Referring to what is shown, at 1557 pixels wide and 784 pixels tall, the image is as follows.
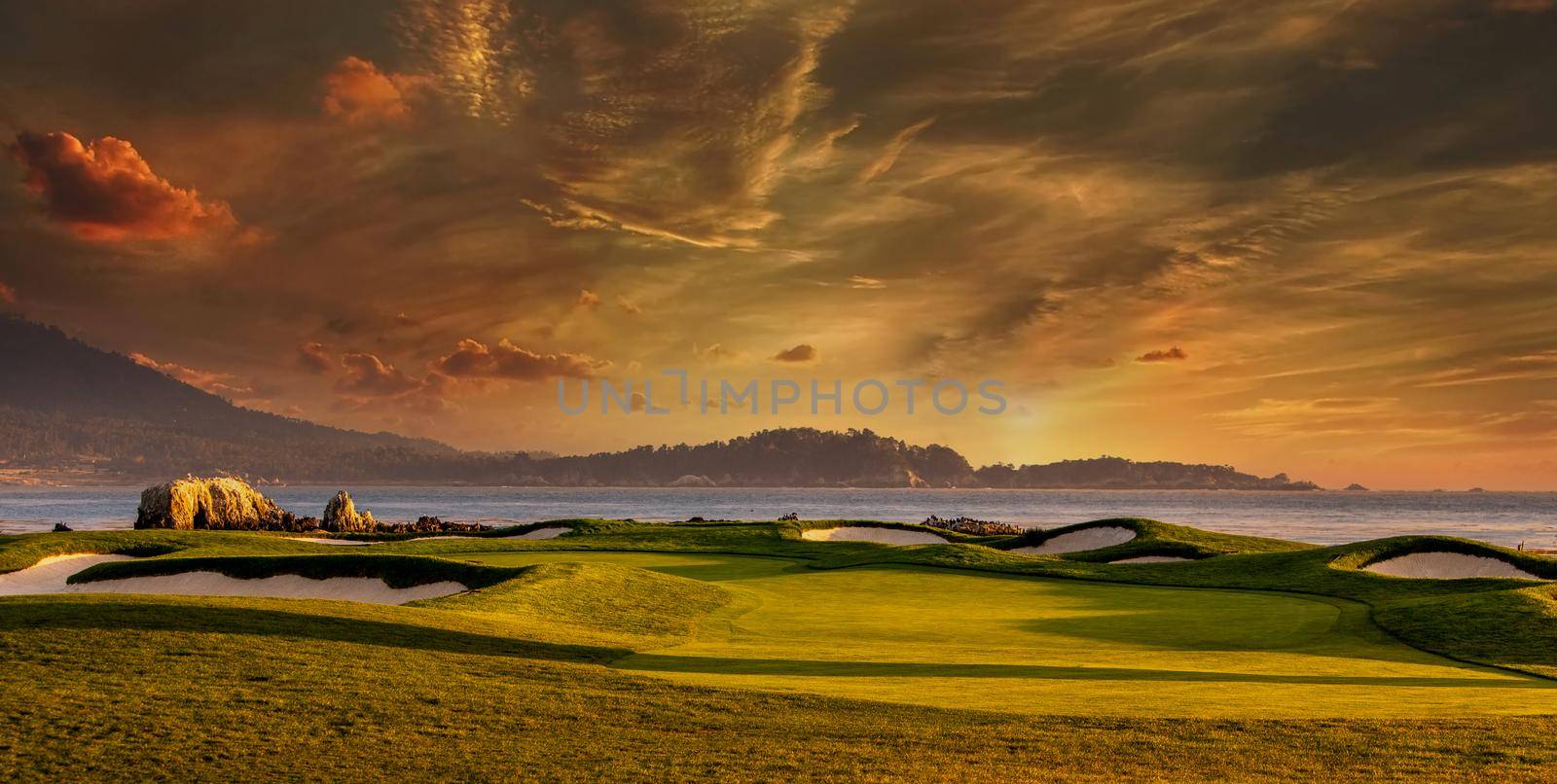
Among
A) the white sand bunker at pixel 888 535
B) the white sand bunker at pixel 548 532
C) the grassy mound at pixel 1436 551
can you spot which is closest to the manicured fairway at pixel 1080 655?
the grassy mound at pixel 1436 551

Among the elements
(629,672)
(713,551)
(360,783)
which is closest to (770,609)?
(629,672)

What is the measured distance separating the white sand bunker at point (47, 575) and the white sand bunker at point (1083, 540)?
1369 inches

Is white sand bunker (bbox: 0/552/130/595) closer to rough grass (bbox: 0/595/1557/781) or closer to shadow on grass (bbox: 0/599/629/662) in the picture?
shadow on grass (bbox: 0/599/629/662)

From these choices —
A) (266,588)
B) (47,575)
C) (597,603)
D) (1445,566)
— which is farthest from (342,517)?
(1445,566)

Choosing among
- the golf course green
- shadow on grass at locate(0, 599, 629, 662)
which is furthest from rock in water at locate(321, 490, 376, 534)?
shadow on grass at locate(0, 599, 629, 662)

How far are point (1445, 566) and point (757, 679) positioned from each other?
29.7m

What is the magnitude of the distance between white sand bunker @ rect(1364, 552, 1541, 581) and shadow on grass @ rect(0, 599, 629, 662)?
2826 cm

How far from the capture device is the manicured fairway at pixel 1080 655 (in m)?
12.3

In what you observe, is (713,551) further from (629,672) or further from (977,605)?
(629,672)

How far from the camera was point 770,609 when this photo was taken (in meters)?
Answer: 22.3

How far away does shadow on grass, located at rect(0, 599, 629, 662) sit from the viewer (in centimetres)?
1395

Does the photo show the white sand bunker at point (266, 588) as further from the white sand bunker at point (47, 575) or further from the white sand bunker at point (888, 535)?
the white sand bunker at point (888, 535)

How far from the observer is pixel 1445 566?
110 ft

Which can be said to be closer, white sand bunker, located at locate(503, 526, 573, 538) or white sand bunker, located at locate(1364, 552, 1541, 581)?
white sand bunker, located at locate(1364, 552, 1541, 581)
